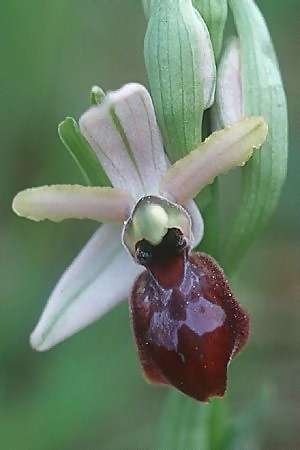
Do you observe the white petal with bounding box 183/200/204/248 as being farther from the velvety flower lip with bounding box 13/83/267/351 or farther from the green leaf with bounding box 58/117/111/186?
the green leaf with bounding box 58/117/111/186

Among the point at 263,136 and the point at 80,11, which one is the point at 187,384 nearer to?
the point at 263,136

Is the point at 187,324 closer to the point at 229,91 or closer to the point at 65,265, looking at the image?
the point at 229,91

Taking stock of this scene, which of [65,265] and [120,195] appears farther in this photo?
[65,265]

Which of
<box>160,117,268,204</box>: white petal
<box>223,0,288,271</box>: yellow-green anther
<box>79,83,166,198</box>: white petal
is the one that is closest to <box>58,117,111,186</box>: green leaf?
<box>79,83,166,198</box>: white petal

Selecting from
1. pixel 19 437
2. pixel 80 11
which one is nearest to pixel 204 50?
pixel 19 437

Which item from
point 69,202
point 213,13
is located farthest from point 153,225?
point 213,13

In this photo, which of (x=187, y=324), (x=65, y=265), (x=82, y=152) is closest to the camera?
(x=187, y=324)
